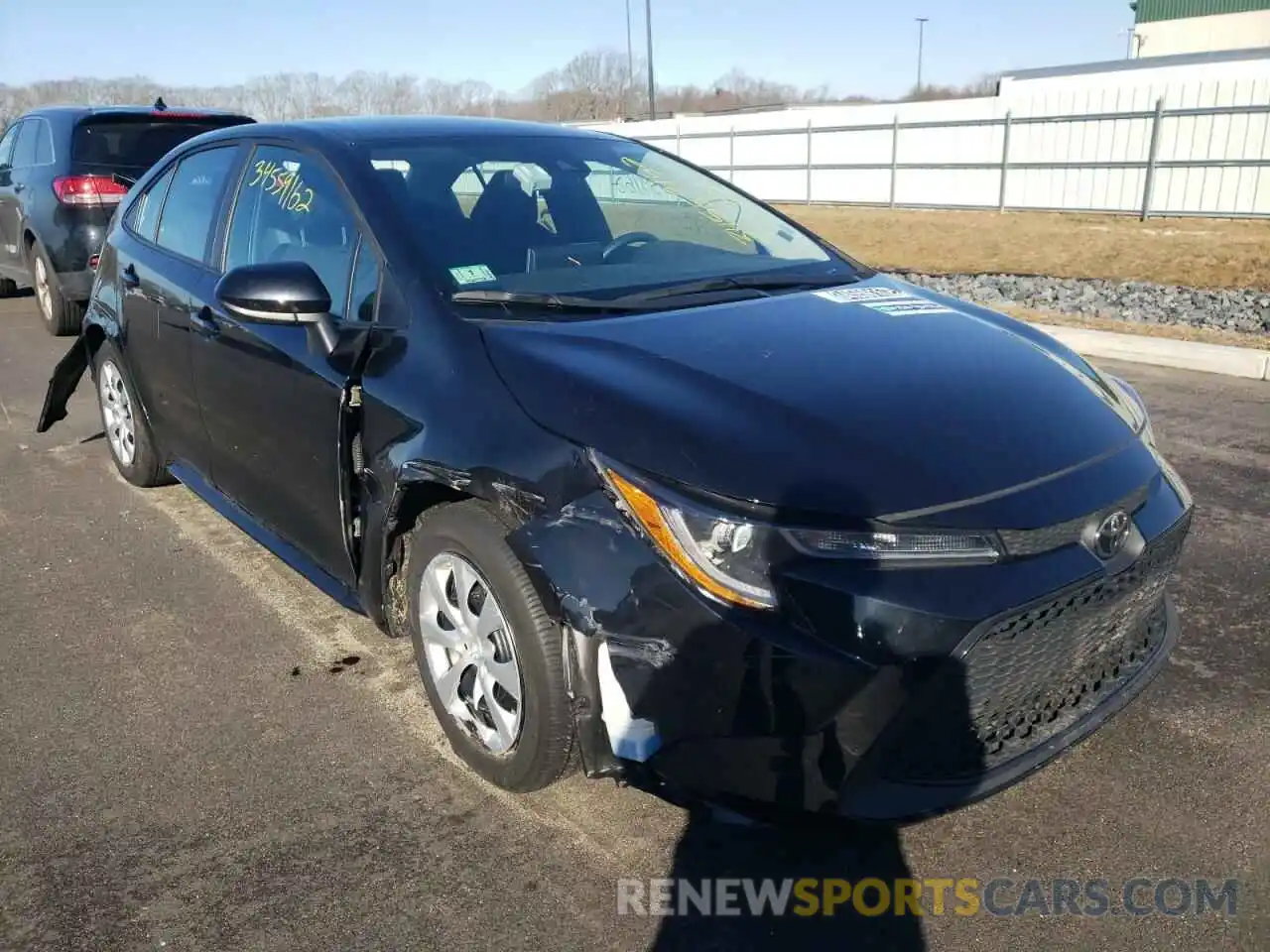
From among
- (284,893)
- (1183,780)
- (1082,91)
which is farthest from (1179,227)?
(284,893)

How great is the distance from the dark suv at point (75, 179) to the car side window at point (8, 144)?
54cm

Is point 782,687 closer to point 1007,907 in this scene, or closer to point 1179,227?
point 1007,907

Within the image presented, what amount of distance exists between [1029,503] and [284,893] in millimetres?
1862

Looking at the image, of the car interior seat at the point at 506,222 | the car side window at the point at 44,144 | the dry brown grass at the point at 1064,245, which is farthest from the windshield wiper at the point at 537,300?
the dry brown grass at the point at 1064,245

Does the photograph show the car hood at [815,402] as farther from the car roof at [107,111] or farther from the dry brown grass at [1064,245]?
the dry brown grass at [1064,245]

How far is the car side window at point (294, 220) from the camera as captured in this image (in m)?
3.13

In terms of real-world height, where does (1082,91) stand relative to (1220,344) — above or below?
above

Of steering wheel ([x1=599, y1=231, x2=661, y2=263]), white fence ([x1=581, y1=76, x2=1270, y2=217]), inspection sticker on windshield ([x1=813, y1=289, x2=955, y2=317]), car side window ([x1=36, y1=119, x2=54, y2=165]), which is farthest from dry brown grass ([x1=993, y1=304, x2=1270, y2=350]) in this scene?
white fence ([x1=581, y1=76, x2=1270, y2=217])

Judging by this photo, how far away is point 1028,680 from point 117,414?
4410 millimetres

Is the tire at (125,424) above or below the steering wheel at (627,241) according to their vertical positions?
below

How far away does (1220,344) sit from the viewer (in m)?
7.54

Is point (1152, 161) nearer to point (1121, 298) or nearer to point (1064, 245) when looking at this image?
point (1064, 245)

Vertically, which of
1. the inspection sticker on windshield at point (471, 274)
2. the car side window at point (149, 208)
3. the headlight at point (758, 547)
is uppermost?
the car side window at point (149, 208)

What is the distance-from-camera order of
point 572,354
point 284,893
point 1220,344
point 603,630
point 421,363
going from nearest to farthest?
point 603,630 < point 284,893 < point 572,354 < point 421,363 < point 1220,344
